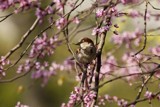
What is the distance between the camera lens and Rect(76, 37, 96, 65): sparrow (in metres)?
5.03

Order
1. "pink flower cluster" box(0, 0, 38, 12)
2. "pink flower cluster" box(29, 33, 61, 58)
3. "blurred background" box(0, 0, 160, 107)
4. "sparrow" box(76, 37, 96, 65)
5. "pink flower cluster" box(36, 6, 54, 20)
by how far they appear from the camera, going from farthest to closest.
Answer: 1. "blurred background" box(0, 0, 160, 107)
2. "pink flower cluster" box(29, 33, 61, 58)
3. "pink flower cluster" box(36, 6, 54, 20)
4. "pink flower cluster" box(0, 0, 38, 12)
5. "sparrow" box(76, 37, 96, 65)

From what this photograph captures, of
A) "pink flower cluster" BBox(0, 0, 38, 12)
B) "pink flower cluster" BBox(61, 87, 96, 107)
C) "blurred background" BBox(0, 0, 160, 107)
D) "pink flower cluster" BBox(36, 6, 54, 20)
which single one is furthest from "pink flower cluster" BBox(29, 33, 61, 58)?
"blurred background" BBox(0, 0, 160, 107)

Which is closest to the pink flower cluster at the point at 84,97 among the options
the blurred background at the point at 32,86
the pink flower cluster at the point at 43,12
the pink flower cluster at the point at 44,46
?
the pink flower cluster at the point at 43,12

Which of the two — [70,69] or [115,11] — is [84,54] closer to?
[115,11]

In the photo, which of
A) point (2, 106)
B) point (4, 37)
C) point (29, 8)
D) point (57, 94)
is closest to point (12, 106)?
→ point (2, 106)

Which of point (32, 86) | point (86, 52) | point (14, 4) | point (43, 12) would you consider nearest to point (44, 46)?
point (43, 12)

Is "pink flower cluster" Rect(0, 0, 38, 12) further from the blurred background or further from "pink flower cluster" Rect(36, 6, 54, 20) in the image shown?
the blurred background

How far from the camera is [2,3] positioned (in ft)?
Answer: 18.4

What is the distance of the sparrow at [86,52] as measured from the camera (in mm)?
5027

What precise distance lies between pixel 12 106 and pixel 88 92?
47.2ft

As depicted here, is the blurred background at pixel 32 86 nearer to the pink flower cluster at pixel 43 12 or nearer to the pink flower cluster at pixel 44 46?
the pink flower cluster at pixel 44 46

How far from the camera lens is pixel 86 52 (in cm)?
503

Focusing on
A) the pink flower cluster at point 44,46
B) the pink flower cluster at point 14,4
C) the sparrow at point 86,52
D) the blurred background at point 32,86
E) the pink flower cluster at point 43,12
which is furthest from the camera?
the blurred background at point 32,86

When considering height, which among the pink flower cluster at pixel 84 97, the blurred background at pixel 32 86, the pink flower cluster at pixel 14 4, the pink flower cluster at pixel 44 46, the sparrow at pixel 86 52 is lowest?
the blurred background at pixel 32 86
